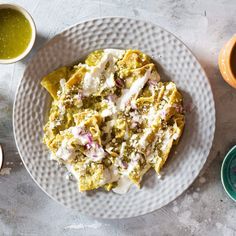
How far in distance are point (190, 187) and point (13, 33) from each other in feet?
4.37

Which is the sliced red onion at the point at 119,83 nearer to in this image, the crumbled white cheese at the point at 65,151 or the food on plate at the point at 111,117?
the food on plate at the point at 111,117

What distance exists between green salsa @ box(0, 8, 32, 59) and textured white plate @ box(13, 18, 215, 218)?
11 cm

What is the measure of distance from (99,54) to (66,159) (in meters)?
0.60

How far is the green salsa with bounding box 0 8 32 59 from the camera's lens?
2383mm

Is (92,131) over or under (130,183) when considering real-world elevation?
over

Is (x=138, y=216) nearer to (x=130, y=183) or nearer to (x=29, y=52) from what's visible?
(x=130, y=183)

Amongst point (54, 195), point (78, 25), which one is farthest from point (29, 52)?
point (54, 195)

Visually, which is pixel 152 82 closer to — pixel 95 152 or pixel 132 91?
pixel 132 91

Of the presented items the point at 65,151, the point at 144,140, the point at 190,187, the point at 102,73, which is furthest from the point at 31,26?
the point at 190,187

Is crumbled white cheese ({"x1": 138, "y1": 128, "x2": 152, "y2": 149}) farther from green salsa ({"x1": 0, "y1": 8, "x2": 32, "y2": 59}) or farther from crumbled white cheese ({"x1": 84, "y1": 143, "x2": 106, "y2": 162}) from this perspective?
green salsa ({"x1": 0, "y1": 8, "x2": 32, "y2": 59})

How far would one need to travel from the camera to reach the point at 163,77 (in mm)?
2408

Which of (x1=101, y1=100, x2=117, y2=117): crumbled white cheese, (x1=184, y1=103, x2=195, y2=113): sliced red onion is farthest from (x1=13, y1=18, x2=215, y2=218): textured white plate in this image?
(x1=101, y1=100, x2=117, y2=117): crumbled white cheese

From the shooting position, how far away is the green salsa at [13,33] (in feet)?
7.82

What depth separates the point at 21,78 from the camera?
2377 millimetres
